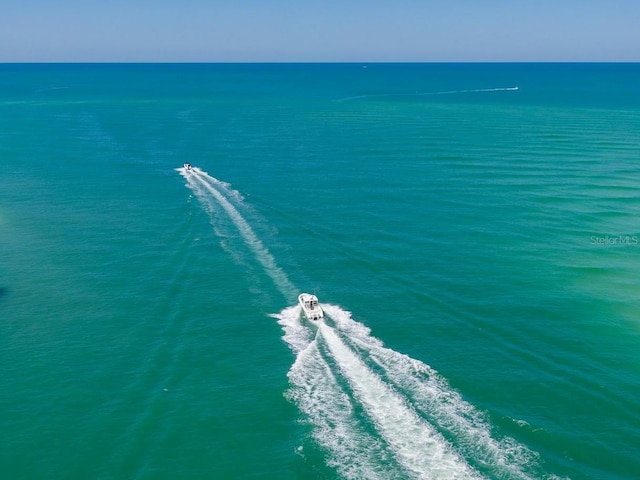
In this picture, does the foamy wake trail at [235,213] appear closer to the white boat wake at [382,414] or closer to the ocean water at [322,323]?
the ocean water at [322,323]

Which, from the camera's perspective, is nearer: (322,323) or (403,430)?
(403,430)

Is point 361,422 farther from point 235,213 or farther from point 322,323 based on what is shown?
point 235,213

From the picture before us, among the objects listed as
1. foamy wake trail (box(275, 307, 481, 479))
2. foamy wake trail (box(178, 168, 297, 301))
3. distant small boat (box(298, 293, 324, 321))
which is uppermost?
foamy wake trail (box(178, 168, 297, 301))

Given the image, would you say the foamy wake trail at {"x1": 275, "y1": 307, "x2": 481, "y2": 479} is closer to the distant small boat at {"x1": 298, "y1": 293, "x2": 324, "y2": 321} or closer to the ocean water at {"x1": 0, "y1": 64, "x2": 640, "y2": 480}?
the ocean water at {"x1": 0, "y1": 64, "x2": 640, "y2": 480}

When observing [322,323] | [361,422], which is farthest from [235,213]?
[361,422]

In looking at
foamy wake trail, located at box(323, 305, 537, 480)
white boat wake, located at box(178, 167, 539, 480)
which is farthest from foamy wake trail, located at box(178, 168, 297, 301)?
foamy wake trail, located at box(323, 305, 537, 480)
